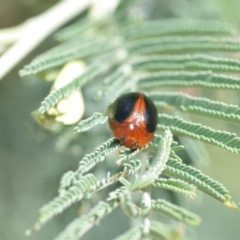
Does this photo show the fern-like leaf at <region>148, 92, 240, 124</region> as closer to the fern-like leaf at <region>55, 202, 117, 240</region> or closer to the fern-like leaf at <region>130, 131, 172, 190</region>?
the fern-like leaf at <region>130, 131, 172, 190</region>

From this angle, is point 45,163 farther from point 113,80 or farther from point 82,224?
point 82,224

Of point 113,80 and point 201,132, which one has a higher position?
point 113,80

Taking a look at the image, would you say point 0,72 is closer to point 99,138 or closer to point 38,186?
point 99,138

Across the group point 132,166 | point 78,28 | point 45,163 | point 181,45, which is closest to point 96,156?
point 132,166

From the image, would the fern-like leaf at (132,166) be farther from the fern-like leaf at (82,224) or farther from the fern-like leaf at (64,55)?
the fern-like leaf at (64,55)

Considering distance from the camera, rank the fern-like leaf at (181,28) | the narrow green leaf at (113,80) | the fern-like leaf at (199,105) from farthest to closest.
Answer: the fern-like leaf at (181,28)
the narrow green leaf at (113,80)
the fern-like leaf at (199,105)

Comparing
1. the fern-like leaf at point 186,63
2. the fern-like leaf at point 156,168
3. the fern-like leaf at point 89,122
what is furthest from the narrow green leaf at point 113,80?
the fern-like leaf at point 156,168

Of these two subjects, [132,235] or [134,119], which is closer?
[132,235]

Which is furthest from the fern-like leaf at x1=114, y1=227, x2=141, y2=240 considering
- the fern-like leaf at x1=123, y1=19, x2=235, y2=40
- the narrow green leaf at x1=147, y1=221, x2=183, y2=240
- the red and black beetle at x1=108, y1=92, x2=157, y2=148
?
the fern-like leaf at x1=123, y1=19, x2=235, y2=40
